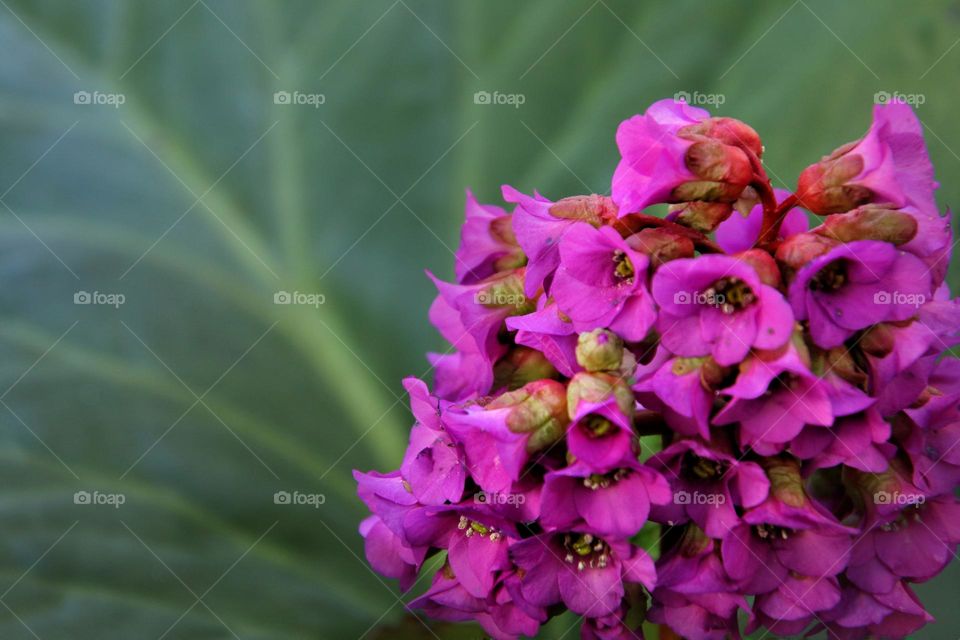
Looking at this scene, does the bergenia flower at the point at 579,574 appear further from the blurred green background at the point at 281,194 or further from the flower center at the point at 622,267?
the blurred green background at the point at 281,194

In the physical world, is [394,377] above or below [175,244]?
below

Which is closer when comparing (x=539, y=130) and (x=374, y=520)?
(x=374, y=520)

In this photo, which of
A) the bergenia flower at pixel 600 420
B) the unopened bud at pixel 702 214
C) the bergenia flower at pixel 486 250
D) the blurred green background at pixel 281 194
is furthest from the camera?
the blurred green background at pixel 281 194

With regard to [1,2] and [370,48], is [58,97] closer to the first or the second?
[1,2]

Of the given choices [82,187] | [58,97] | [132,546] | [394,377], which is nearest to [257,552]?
[132,546]

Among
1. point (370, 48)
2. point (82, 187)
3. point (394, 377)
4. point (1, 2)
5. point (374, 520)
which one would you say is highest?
point (1, 2)

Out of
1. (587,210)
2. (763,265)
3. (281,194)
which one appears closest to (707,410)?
(763,265)

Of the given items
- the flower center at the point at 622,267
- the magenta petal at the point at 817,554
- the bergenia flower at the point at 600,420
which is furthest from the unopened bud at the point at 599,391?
the magenta petal at the point at 817,554
